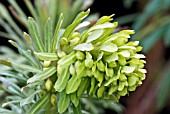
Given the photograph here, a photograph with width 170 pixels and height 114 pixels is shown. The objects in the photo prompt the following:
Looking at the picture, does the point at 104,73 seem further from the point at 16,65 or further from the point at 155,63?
the point at 155,63

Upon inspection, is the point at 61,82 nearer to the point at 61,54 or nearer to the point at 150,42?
the point at 61,54

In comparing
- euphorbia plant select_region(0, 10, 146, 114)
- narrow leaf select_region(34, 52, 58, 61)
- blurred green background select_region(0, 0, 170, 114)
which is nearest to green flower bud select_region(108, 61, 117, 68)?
euphorbia plant select_region(0, 10, 146, 114)

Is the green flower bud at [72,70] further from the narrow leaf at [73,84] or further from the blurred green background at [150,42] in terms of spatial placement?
the blurred green background at [150,42]

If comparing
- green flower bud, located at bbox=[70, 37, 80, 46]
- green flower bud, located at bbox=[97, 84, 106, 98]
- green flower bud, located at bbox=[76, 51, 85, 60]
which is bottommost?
green flower bud, located at bbox=[97, 84, 106, 98]

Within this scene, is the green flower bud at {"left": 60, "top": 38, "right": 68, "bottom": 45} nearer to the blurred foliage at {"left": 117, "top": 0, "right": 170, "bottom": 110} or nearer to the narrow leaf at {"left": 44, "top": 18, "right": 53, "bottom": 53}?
the narrow leaf at {"left": 44, "top": 18, "right": 53, "bottom": 53}

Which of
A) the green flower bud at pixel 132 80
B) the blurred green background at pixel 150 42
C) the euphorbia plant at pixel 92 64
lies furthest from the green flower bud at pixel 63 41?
the blurred green background at pixel 150 42

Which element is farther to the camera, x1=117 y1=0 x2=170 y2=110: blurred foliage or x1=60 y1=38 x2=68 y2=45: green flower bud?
x1=117 y1=0 x2=170 y2=110: blurred foliage

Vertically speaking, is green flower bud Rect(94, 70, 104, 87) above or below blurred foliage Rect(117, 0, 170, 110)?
below

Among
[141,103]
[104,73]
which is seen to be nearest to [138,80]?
[104,73]
